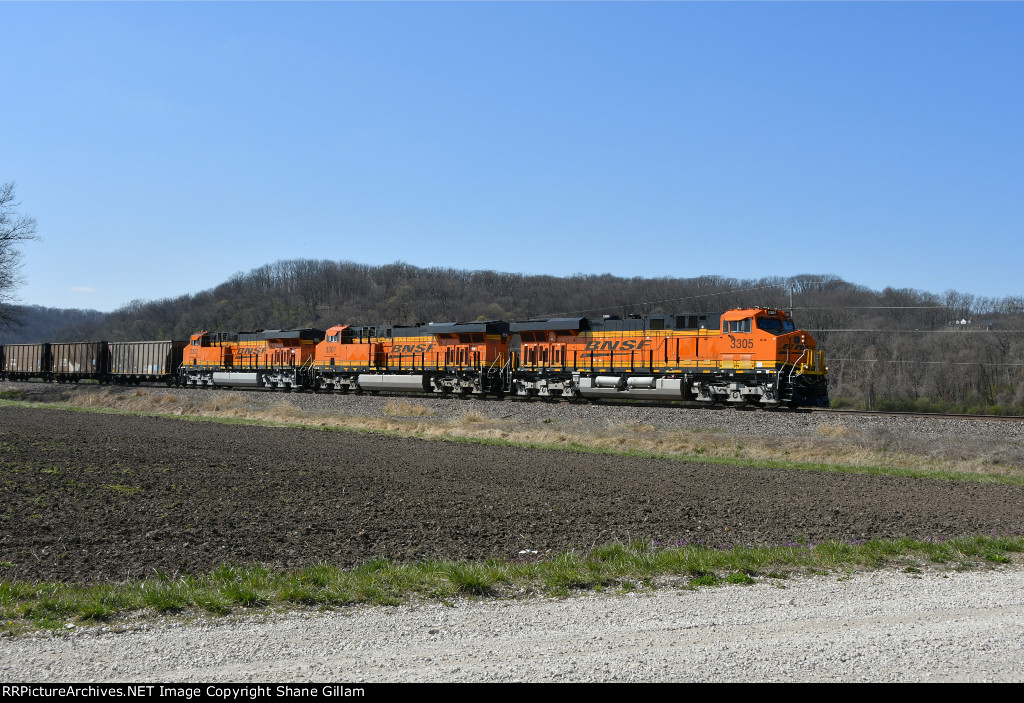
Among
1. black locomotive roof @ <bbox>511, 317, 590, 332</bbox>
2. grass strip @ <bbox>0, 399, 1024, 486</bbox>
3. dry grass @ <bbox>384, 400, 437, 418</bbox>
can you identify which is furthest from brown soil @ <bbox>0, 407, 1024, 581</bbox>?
black locomotive roof @ <bbox>511, 317, 590, 332</bbox>

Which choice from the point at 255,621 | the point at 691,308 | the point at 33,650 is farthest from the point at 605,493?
the point at 691,308

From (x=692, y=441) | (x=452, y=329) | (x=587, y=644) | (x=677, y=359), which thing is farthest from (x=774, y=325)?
(x=587, y=644)

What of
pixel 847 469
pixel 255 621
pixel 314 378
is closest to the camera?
pixel 255 621

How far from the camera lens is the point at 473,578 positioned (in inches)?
279

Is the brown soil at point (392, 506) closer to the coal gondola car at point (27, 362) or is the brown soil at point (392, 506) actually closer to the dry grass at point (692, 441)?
the dry grass at point (692, 441)

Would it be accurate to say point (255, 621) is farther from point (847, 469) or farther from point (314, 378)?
point (314, 378)

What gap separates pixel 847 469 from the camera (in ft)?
55.3

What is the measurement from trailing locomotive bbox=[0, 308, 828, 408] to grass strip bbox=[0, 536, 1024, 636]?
19336 mm

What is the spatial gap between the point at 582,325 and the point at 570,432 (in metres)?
11.2

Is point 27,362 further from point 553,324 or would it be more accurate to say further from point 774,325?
point 774,325

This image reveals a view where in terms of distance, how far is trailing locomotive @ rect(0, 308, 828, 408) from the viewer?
92.1ft

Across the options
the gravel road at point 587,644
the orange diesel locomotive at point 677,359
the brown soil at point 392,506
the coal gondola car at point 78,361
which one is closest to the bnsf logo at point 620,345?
the orange diesel locomotive at point 677,359

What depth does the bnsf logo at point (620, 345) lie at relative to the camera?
31.8 metres

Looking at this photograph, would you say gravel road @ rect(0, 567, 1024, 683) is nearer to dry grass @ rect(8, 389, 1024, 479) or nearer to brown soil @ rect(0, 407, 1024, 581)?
brown soil @ rect(0, 407, 1024, 581)
